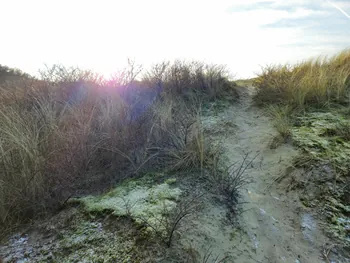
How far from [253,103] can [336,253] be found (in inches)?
155

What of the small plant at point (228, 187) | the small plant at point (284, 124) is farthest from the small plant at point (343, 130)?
the small plant at point (228, 187)

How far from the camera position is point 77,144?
2506 millimetres

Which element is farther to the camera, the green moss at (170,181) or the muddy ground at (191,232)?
the green moss at (170,181)

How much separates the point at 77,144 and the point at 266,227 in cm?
196

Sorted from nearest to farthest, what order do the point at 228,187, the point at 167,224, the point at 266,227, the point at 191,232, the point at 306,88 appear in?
the point at 167,224
the point at 191,232
the point at 266,227
the point at 228,187
the point at 306,88

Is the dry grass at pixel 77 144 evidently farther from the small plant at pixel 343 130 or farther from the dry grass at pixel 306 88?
the dry grass at pixel 306 88

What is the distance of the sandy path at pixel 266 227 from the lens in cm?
178

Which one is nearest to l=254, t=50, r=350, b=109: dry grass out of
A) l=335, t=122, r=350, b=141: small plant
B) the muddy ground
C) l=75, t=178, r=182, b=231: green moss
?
l=335, t=122, r=350, b=141: small plant

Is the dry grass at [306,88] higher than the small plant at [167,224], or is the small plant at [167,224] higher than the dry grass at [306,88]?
the dry grass at [306,88]

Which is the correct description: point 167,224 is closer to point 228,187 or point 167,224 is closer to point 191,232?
point 191,232

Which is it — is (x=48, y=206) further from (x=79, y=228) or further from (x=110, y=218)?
(x=110, y=218)

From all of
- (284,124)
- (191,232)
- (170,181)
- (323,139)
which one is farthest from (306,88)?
(191,232)

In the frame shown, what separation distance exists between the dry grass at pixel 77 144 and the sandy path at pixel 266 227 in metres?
0.65

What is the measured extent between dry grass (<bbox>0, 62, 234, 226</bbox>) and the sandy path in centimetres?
65
